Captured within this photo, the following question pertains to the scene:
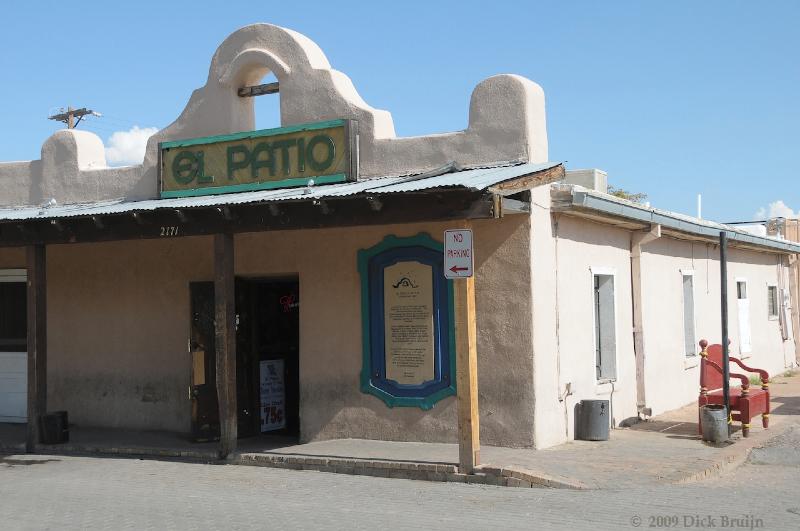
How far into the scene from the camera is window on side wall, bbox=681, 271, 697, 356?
16484mm

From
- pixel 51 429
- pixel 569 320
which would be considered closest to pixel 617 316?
pixel 569 320

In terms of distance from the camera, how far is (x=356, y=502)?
29.1ft

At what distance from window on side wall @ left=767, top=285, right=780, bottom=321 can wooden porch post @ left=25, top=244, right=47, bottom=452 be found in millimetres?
16814

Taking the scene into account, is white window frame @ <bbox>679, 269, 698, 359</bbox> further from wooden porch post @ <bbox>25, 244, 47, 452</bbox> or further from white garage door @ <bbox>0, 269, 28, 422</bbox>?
white garage door @ <bbox>0, 269, 28, 422</bbox>

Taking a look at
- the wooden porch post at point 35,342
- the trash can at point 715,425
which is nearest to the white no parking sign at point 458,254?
the trash can at point 715,425

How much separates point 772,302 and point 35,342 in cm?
1782

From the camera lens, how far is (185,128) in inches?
546

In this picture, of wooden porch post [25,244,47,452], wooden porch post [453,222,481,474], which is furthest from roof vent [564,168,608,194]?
wooden porch post [25,244,47,452]

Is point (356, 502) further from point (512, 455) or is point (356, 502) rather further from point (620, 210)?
point (620, 210)

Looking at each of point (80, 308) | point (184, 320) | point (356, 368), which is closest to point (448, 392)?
point (356, 368)

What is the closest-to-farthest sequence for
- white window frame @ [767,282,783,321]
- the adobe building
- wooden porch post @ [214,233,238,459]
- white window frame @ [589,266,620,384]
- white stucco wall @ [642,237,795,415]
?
the adobe building → wooden porch post @ [214,233,238,459] → white window frame @ [589,266,620,384] → white stucco wall @ [642,237,795,415] → white window frame @ [767,282,783,321]

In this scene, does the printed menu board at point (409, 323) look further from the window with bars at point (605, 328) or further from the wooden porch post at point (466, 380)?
the window with bars at point (605, 328)

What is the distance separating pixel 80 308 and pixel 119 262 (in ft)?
3.63

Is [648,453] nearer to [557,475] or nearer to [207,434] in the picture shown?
[557,475]
